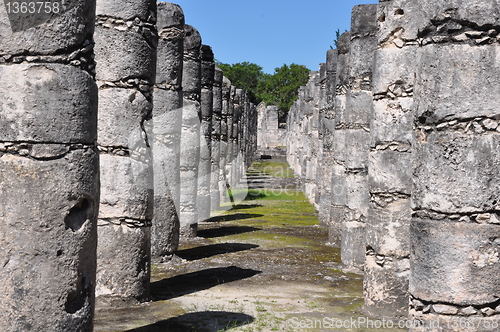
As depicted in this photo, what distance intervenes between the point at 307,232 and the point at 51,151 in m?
9.80

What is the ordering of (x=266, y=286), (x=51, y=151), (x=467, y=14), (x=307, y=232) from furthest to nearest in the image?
(x=307, y=232) → (x=266, y=286) → (x=467, y=14) → (x=51, y=151)

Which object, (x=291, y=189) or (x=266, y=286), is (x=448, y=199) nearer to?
(x=266, y=286)

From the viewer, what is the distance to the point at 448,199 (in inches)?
199

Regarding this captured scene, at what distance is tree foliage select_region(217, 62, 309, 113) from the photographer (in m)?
69.8

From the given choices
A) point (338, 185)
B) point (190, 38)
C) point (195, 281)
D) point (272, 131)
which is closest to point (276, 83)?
point (272, 131)

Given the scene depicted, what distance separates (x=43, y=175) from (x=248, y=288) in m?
4.46

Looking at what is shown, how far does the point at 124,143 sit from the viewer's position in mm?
7723

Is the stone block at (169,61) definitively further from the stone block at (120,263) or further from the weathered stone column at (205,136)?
the weathered stone column at (205,136)

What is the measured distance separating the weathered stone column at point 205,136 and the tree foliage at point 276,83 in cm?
5198

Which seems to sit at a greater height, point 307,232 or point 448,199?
point 448,199

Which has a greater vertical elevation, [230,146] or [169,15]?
[169,15]

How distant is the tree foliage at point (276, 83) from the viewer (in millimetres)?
69750

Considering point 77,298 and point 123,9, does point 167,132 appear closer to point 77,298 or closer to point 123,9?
point 123,9

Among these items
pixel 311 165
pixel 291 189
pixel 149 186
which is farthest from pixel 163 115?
pixel 291 189
